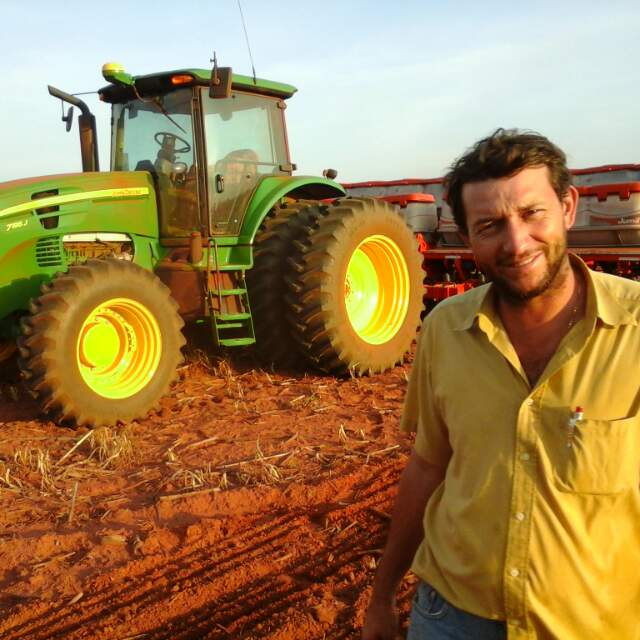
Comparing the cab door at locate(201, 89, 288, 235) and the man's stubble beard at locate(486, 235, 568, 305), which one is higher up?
the cab door at locate(201, 89, 288, 235)

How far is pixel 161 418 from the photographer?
575 centimetres

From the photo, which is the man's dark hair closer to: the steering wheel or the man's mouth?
the man's mouth

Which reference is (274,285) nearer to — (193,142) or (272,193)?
(272,193)

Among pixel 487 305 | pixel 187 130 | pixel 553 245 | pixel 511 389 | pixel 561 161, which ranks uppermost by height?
pixel 187 130

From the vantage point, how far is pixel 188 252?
6.51 m

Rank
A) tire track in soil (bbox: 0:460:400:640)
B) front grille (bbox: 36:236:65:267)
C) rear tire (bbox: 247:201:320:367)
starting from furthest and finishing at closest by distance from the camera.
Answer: rear tire (bbox: 247:201:320:367) < front grille (bbox: 36:236:65:267) < tire track in soil (bbox: 0:460:400:640)

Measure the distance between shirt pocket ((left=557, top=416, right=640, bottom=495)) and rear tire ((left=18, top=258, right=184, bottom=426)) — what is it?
4175 millimetres

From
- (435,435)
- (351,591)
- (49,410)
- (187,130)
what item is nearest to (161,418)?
(49,410)

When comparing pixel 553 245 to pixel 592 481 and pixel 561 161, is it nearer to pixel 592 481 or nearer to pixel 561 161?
pixel 561 161

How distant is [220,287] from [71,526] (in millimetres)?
2865

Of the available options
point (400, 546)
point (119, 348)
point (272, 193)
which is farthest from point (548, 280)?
point (272, 193)

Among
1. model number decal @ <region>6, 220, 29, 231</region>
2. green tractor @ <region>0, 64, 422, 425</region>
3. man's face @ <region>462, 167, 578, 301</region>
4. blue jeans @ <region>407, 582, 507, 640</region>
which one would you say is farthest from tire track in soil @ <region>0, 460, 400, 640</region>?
model number decal @ <region>6, 220, 29, 231</region>

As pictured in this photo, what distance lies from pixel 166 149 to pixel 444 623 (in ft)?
17.9

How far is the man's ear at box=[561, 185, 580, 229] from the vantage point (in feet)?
6.09
